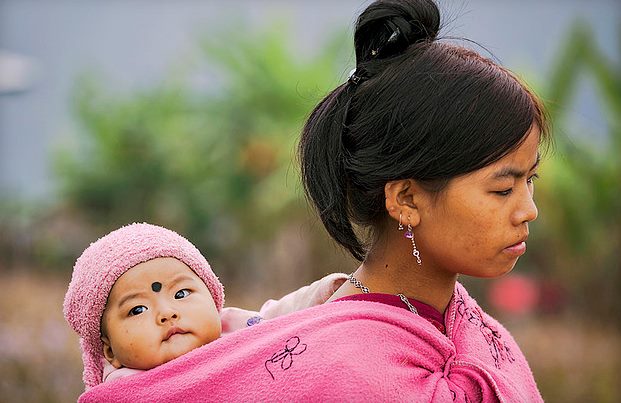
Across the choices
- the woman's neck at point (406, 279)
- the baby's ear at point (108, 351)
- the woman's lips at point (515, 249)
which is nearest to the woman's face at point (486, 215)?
the woman's lips at point (515, 249)

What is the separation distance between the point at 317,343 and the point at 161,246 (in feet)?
1.56

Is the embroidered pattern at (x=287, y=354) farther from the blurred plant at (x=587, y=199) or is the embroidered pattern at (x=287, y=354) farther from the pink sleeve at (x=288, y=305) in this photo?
the blurred plant at (x=587, y=199)

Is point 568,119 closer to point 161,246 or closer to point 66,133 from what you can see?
point 66,133

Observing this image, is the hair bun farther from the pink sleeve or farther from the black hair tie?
the pink sleeve

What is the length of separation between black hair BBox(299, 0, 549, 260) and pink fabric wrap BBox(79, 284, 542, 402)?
0.31 meters

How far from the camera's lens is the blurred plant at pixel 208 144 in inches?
346

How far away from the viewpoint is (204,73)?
9.62 m

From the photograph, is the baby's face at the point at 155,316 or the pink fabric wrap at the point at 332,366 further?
the baby's face at the point at 155,316

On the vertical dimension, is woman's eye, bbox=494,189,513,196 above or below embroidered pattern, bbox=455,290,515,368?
above

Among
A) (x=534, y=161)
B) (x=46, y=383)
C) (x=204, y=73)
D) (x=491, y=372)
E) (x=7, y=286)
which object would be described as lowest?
(x=491, y=372)

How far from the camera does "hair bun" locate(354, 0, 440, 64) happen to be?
2.43m

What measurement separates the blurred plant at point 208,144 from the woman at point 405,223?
5.87m

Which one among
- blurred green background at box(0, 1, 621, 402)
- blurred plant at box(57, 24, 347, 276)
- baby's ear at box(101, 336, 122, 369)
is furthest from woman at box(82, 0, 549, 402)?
blurred plant at box(57, 24, 347, 276)

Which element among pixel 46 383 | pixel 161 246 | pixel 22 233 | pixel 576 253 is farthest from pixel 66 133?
pixel 161 246
